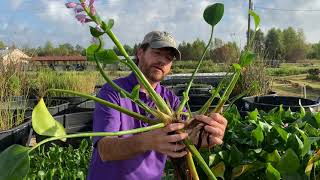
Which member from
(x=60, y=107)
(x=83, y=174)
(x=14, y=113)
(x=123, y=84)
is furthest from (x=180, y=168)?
(x=60, y=107)

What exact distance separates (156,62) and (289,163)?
2.56ft

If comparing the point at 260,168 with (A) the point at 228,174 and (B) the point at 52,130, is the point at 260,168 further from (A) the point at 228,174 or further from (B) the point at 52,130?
(B) the point at 52,130

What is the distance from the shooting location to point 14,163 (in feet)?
2.44

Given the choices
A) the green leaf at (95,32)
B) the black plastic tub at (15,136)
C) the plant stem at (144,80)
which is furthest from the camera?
the black plastic tub at (15,136)

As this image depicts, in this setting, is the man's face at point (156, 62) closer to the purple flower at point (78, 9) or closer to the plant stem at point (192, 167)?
the plant stem at point (192, 167)

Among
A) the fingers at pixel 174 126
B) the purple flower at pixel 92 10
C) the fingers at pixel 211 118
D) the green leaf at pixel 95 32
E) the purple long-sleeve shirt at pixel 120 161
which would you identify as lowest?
the purple long-sleeve shirt at pixel 120 161

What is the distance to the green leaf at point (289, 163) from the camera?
1304 millimetres

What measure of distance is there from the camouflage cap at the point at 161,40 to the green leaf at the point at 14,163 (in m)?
1.10

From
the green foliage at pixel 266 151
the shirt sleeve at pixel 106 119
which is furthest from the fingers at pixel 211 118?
the shirt sleeve at pixel 106 119

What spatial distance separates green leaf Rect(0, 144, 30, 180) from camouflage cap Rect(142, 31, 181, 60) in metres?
1.10

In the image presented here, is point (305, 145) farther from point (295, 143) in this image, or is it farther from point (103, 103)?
point (103, 103)

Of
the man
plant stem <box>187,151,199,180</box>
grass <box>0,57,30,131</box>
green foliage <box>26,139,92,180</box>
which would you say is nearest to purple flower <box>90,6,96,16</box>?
plant stem <box>187,151,199,180</box>

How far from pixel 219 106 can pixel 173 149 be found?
175 millimetres

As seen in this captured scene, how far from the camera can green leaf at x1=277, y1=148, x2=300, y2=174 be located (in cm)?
130
